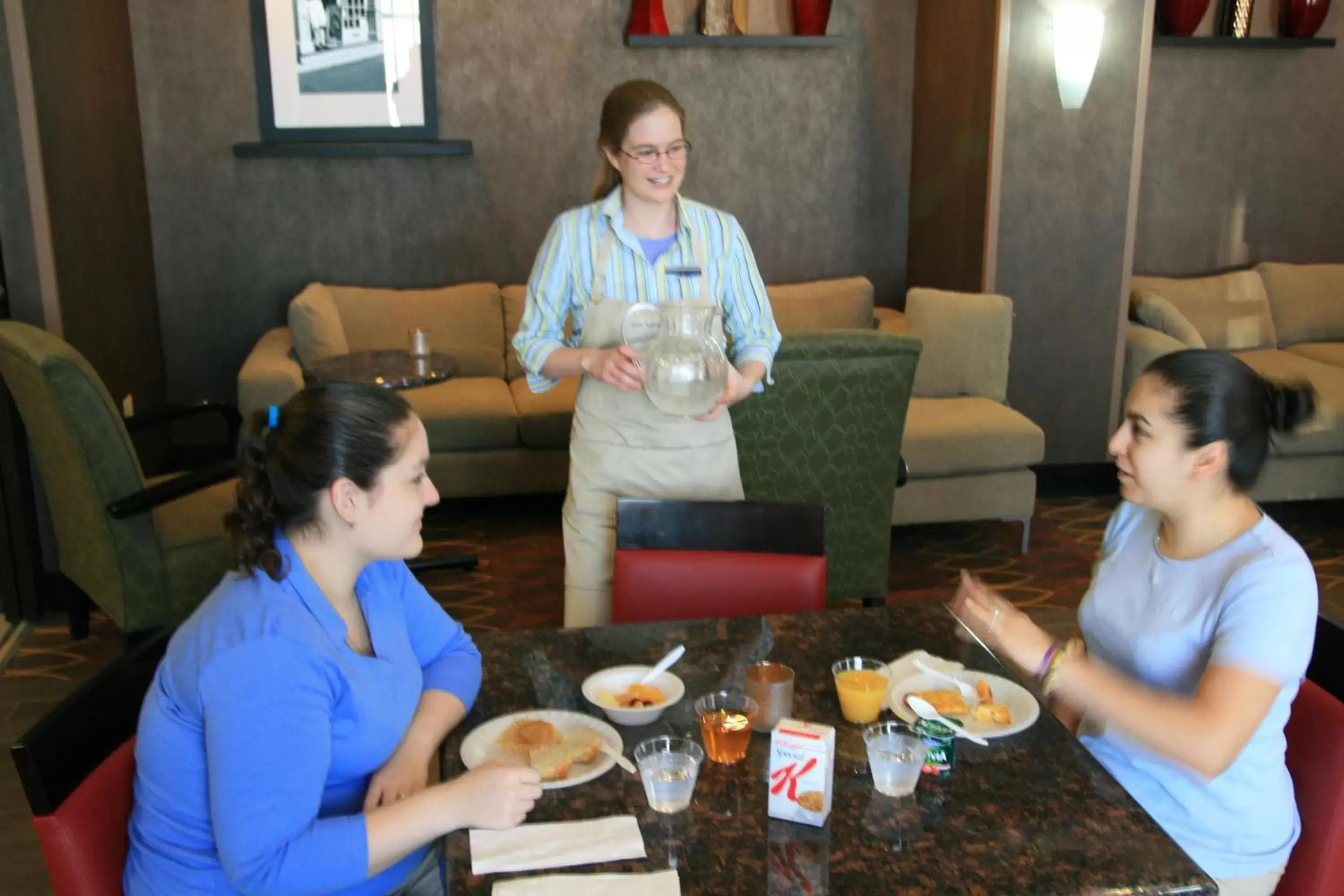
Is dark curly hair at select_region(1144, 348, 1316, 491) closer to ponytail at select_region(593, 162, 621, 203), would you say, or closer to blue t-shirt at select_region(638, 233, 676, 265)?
blue t-shirt at select_region(638, 233, 676, 265)

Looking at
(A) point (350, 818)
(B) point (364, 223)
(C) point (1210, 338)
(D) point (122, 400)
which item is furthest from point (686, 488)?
(C) point (1210, 338)

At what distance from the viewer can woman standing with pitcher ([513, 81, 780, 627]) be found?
2605 mm

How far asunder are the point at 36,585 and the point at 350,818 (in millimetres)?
3025

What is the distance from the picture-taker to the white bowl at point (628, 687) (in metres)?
1.70

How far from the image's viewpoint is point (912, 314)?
5.01 m

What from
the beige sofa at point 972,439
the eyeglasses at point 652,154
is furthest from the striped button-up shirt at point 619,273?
the beige sofa at point 972,439

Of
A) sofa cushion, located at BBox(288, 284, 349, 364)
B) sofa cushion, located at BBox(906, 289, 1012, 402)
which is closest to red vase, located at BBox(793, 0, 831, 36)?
sofa cushion, located at BBox(906, 289, 1012, 402)

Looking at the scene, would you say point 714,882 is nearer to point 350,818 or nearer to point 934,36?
point 350,818

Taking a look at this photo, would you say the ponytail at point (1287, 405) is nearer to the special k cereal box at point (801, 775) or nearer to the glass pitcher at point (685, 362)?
the special k cereal box at point (801, 775)

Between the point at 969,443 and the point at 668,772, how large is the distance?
125 inches

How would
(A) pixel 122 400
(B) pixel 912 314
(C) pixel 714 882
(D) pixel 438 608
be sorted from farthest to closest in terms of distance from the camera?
(B) pixel 912 314 < (A) pixel 122 400 < (D) pixel 438 608 < (C) pixel 714 882

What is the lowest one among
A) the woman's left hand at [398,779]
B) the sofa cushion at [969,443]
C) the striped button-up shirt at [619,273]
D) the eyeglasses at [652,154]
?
the sofa cushion at [969,443]

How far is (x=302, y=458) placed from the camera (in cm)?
157

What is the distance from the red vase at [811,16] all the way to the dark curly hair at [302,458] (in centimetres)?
453
